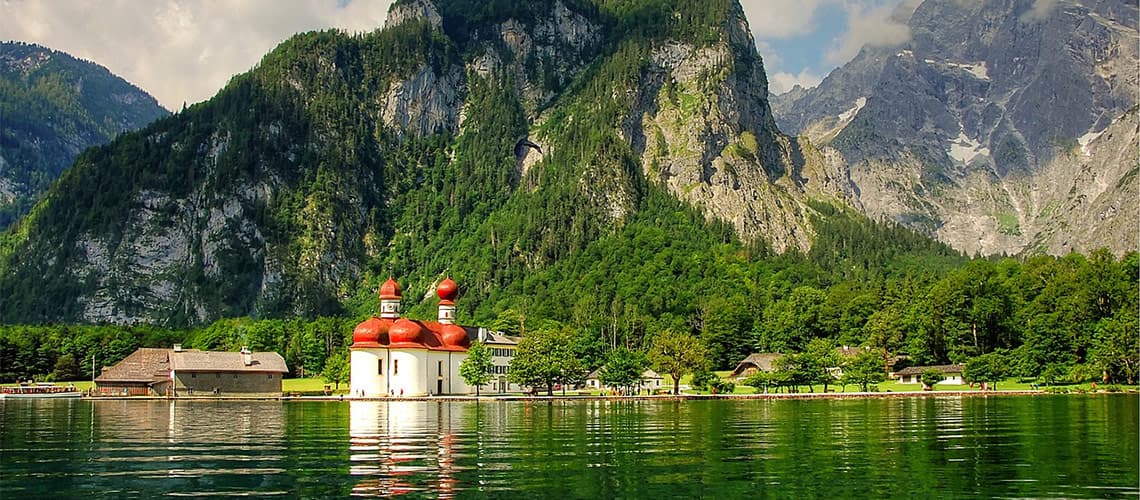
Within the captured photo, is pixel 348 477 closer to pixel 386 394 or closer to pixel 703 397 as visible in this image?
pixel 703 397

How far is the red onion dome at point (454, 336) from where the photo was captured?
143 metres

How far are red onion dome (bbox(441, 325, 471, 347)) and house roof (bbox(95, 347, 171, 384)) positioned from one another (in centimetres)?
3503

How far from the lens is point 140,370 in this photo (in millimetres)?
146125

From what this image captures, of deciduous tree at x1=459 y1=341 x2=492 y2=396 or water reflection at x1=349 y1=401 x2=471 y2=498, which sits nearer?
water reflection at x1=349 y1=401 x2=471 y2=498

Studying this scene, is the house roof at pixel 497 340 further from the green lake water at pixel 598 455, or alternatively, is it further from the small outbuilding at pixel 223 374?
the green lake water at pixel 598 455

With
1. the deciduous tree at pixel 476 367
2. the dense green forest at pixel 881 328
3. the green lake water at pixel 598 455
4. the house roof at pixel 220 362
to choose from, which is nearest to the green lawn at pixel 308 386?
the dense green forest at pixel 881 328

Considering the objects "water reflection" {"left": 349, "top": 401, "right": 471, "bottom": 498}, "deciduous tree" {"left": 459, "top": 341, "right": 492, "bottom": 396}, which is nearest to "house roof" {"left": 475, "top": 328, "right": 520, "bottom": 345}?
"deciduous tree" {"left": 459, "top": 341, "right": 492, "bottom": 396}

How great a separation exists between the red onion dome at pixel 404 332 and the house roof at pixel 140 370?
31.1 meters

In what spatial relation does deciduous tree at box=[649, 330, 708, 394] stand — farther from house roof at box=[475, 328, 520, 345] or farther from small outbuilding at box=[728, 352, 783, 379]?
house roof at box=[475, 328, 520, 345]

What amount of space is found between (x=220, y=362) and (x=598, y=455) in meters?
107

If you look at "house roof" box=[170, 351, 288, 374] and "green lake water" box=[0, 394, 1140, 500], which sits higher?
"house roof" box=[170, 351, 288, 374]

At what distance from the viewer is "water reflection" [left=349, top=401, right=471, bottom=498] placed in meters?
37.7

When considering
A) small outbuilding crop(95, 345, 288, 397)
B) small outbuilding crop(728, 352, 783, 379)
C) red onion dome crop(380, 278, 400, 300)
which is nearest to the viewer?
small outbuilding crop(95, 345, 288, 397)


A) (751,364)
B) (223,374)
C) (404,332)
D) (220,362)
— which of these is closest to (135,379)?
(220,362)
